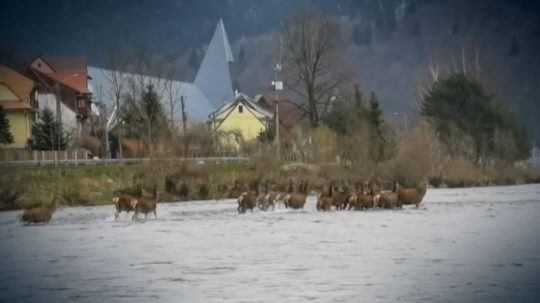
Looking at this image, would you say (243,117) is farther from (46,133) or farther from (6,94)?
(6,94)

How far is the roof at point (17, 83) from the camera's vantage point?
3954cm

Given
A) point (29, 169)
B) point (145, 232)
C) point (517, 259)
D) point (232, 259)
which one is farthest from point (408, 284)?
point (29, 169)

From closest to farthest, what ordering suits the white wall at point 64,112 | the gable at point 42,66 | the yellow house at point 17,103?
the yellow house at point 17,103, the white wall at point 64,112, the gable at point 42,66

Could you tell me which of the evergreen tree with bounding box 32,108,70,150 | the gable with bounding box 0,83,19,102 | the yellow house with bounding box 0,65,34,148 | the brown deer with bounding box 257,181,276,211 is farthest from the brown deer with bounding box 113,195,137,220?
the evergreen tree with bounding box 32,108,70,150

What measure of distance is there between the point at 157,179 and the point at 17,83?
8056 millimetres

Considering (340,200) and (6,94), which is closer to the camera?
(340,200)

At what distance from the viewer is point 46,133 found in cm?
4350

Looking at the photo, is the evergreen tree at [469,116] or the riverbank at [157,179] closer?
the riverbank at [157,179]

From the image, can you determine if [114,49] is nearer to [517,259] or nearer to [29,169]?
[29,169]

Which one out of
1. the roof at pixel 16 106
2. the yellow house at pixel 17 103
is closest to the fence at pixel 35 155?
the yellow house at pixel 17 103

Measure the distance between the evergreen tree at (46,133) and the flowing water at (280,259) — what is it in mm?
15816

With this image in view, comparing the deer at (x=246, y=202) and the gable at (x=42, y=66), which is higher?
the gable at (x=42, y=66)

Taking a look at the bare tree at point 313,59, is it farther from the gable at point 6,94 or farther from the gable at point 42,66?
the gable at point 6,94

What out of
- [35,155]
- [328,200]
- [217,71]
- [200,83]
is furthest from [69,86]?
[217,71]
